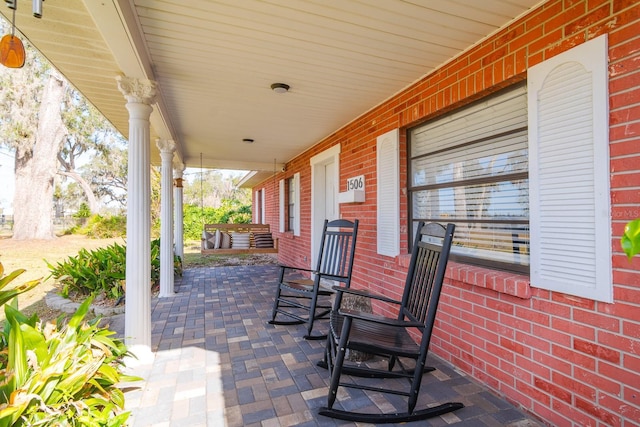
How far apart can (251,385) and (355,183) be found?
2561mm

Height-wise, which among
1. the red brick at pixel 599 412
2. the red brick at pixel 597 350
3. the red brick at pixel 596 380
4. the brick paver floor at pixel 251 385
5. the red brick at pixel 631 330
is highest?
the red brick at pixel 631 330

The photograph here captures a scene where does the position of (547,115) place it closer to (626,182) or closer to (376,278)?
(626,182)

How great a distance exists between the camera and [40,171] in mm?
13359

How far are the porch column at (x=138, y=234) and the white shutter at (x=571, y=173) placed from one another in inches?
106

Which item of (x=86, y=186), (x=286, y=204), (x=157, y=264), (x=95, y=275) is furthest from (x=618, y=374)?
(x=86, y=186)

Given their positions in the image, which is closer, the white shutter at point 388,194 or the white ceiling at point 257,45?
the white ceiling at point 257,45

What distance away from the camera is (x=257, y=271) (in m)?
6.61

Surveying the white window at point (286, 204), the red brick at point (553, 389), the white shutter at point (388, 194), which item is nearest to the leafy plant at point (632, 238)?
the red brick at point (553, 389)

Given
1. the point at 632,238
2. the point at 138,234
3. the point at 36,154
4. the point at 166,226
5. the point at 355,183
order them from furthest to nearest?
the point at 36,154 → the point at 166,226 → the point at 355,183 → the point at 138,234 → the point at 632,238

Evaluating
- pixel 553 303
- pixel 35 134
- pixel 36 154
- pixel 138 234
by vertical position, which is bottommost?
→ pixel 553 303

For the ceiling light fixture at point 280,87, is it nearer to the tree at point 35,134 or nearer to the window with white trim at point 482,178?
the window with white trim at point 482,178

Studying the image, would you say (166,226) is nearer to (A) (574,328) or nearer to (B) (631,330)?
(A) (574,328)

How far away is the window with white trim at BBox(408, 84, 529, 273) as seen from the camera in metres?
2.15

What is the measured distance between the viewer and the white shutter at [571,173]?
1.57 m
